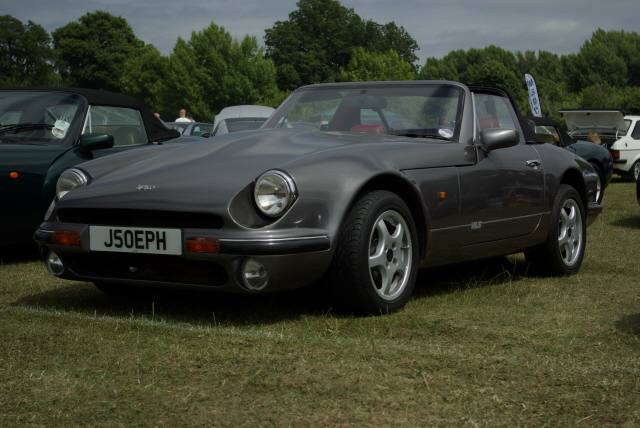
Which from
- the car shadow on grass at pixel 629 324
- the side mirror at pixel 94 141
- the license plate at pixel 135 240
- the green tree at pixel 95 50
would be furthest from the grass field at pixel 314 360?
the green tree at pixel 95 50

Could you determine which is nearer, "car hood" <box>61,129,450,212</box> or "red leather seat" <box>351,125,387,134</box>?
"car hood" <box>61,129,450,212</box>

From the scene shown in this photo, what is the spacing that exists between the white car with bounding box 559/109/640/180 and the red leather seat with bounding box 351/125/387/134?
15.2 m

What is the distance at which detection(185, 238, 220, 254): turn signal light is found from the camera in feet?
12.6

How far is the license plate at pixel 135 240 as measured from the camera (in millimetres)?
3938

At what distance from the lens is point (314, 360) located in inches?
132

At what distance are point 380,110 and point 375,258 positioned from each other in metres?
1.46

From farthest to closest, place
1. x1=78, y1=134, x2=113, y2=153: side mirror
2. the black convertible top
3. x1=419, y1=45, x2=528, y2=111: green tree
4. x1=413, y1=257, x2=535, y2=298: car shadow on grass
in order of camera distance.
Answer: x1=419, y1=45, x2=528, y2=111: green tree, the black convertible top, x1=78, y1=134, x2=113, y2=153: side mirror, x1=413, y1=257, x2=535, y2=298: car shadow on grass

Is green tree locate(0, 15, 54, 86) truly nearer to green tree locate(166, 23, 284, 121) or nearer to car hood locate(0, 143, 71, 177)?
green tree locate(166, 23, 284, 121)

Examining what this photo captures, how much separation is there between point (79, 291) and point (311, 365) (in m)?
2.36

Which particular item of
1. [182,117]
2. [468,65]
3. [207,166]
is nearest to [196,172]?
[207,166]

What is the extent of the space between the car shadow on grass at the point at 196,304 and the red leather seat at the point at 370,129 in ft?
3.30

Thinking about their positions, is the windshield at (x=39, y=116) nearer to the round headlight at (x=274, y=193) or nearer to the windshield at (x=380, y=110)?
the windshield at (x=380, y=110)

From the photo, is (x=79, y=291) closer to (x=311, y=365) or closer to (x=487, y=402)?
(x=311, y=365)

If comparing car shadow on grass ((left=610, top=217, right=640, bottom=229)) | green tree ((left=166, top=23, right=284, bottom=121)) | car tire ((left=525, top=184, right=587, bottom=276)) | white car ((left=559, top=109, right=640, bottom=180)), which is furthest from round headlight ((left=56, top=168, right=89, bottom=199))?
green tree ((left=166, top=23, right=284, bottom=121))
